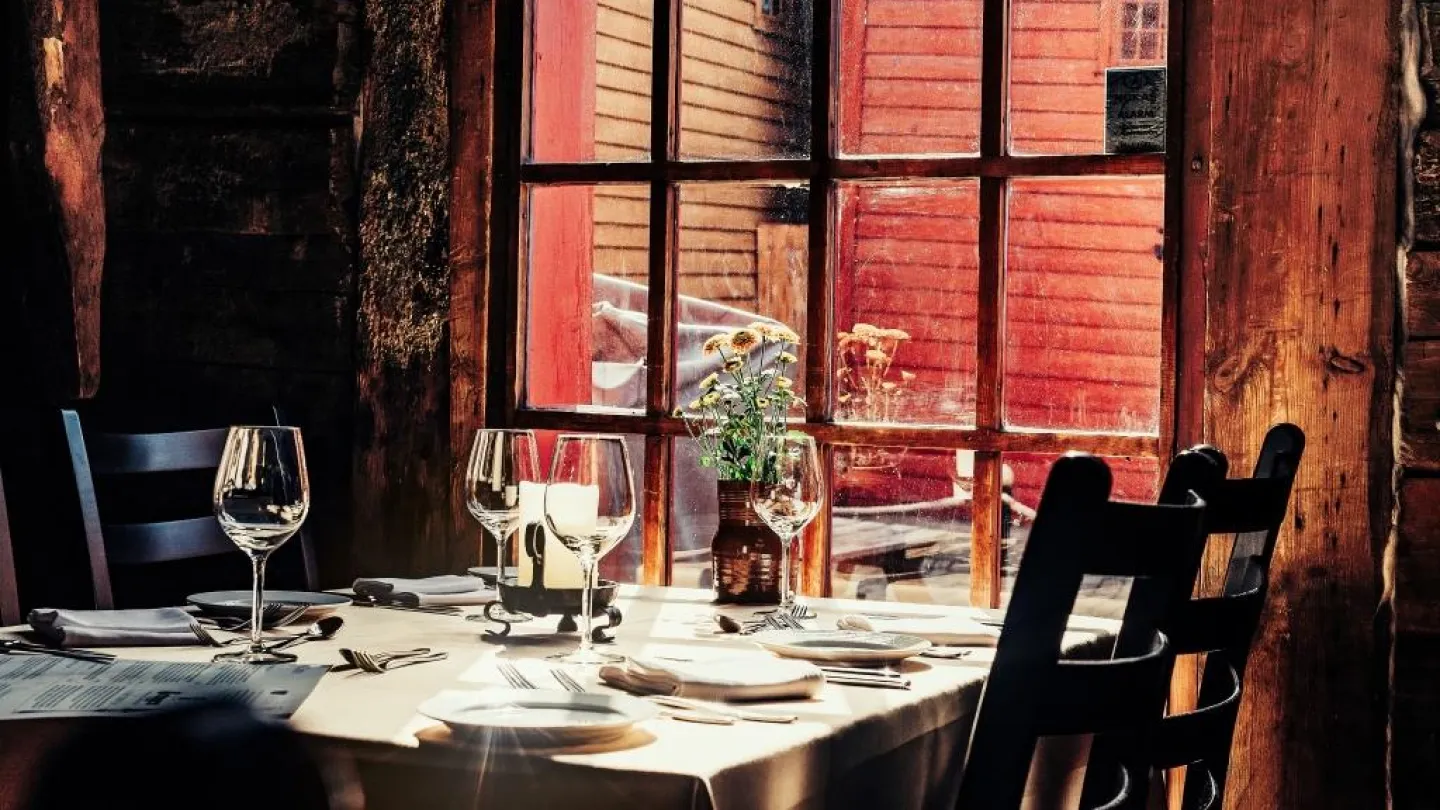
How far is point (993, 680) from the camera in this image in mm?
1189

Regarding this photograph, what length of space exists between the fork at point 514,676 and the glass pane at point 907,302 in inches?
44.7

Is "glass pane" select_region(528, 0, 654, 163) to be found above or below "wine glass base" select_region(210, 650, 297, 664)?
above

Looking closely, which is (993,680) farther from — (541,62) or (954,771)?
(541,62)

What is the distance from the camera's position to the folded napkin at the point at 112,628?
5.41ft

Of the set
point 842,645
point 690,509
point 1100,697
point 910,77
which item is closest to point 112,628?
point 842,645

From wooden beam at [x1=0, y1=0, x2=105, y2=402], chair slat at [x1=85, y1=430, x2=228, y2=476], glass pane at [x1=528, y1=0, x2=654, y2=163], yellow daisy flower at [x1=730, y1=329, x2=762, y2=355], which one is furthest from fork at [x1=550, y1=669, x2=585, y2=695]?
wooden beam at [x1=0, y1=0, x2=105, y2=402]

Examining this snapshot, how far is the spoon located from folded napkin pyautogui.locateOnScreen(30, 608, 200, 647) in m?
0.10

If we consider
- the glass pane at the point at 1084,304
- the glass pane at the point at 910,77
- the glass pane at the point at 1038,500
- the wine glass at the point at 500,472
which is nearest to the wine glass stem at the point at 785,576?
the wine glass at the point at 500,472

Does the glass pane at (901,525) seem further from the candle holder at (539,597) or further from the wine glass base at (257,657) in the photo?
the wine glass base at (257,657)

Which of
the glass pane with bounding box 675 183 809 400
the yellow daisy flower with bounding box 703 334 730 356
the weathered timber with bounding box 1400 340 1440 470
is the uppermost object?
the glass pane with bounding box 675 183 809 400

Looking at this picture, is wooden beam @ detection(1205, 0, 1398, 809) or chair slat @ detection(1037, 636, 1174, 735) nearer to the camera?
chair slat @ detection(1037, 636, 1174, 735)

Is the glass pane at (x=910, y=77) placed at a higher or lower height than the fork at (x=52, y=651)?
higher

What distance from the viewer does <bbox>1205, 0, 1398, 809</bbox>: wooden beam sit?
2.20 m

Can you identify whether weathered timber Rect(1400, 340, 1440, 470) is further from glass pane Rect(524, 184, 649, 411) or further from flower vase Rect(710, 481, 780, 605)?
glass pane Rect(524, 184, 649, 411)
